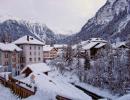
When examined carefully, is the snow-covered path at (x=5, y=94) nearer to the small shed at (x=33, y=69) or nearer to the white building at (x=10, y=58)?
the small shed at (x=33, y=69)

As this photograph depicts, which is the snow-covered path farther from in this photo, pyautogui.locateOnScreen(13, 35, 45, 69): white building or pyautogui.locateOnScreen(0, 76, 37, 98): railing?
pyautogui.locateOnScreen(13, 35, 45, 69): white building

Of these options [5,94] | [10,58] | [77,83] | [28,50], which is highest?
[28,50]

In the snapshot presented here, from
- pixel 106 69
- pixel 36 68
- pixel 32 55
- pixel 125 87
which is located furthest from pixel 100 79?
pixel 32 55

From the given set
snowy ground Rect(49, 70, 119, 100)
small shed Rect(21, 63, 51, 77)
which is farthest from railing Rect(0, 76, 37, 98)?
snowy ground Rect(49, 70, 119, 100)

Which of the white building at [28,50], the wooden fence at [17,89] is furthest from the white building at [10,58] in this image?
the wooden fence at [17,89]

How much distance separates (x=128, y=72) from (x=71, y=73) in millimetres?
23232

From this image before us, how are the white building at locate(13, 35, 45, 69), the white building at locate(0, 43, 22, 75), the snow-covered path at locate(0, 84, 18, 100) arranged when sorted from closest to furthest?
the snow-covered path at locate(0, 84, 18, 100) < the white building at locate(0, 43, 22, 75) < the white building at locate(13, 35, 45, 69)

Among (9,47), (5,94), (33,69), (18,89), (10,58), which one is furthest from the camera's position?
(10,58)

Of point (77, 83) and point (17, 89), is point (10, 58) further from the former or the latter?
point (17, 89)

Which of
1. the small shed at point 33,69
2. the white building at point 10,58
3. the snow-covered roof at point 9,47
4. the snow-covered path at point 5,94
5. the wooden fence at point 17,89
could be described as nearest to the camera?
the wooden fence at point 17,89

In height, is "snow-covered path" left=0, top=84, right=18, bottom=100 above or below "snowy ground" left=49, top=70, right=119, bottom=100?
above

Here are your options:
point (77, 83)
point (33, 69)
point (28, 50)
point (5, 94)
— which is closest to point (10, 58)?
point (28, 50)

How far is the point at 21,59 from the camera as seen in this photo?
9219 cm

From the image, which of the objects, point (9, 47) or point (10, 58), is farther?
point (10, 58)
